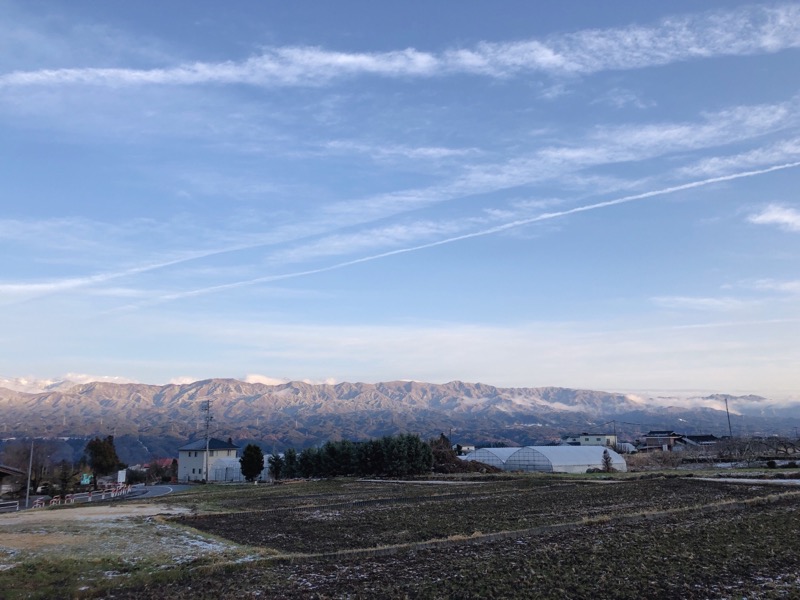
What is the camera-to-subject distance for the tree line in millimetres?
80188

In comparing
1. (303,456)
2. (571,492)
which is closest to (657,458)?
(303,456)

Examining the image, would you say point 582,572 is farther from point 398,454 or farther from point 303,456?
point 303,456

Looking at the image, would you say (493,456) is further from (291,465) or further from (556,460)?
(291,465)

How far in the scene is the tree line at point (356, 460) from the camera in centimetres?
8019

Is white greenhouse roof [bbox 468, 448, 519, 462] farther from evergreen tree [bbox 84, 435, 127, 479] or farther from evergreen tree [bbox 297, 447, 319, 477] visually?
evergreen tree [bbox 84, 435, 127, 479]

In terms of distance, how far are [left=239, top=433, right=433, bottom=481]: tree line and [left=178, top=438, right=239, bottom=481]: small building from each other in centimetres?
1080

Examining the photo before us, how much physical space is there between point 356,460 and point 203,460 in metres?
29.6

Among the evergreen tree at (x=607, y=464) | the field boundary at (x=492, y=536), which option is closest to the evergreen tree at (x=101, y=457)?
the evergreen tree at (x=607, y=464)

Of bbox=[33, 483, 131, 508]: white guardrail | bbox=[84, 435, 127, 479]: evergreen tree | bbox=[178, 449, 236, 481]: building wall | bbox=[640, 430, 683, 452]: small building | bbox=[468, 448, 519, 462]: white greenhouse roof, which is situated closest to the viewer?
bbox=[33, 483, 131, 508]: white guardrail

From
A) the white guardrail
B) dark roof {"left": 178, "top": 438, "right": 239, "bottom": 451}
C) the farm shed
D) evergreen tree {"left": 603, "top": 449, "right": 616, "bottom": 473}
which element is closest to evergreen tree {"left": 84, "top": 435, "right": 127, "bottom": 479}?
dark roof {"left": 178, "top": 438, "right": 239, "bottom": 451}

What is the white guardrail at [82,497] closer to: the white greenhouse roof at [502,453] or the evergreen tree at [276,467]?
the evergreen tree at [276,467]

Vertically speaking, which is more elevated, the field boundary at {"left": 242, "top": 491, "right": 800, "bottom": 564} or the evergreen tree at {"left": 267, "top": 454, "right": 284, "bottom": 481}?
the field boundary at {"left": 242, "top": 491, "right": 800, "bottom": 564}

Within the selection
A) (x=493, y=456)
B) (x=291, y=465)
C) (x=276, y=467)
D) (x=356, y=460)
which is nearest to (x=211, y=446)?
(x=276, y=467)

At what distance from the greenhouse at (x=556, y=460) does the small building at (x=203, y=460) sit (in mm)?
44025
